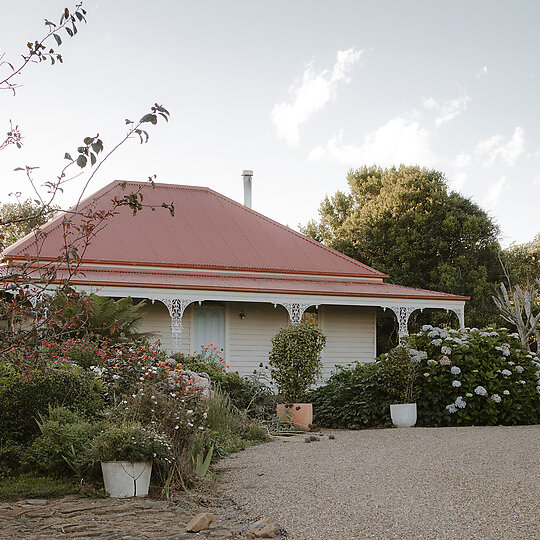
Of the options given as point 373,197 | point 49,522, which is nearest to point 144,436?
point 49,522

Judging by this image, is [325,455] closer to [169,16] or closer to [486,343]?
[486,343]

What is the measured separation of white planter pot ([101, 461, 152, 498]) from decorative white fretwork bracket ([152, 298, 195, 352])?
8509 millimetres

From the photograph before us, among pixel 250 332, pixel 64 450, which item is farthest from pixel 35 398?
pixel 250 332

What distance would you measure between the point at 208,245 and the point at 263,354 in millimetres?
3279

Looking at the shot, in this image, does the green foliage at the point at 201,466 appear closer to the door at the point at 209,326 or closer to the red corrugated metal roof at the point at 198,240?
the door at the point at 209,326

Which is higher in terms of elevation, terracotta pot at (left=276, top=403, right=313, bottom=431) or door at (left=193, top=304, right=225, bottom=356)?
door at (left=193, top=304, right=225, bottom=356)

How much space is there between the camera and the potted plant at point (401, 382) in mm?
10234

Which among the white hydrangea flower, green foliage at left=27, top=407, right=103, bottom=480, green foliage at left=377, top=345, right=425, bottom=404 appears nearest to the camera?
green foliage at left=27, top=407, right=103, bottom=480

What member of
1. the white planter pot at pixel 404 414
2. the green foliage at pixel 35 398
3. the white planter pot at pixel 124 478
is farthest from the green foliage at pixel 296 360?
the white planter pot at pixel 124 478

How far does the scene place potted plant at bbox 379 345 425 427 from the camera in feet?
33.6

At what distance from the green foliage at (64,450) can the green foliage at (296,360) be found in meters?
5.13

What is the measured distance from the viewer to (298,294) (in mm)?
15156

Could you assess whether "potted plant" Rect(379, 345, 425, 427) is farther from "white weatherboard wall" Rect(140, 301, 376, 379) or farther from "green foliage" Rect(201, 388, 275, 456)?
"white weatherboard wall" Rect(140, 301, 376, 379)

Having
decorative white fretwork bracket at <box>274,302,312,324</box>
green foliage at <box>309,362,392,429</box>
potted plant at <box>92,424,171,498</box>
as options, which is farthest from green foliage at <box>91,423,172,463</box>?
decorative white fretwork bracket at <box>274,302,312,324</box>
